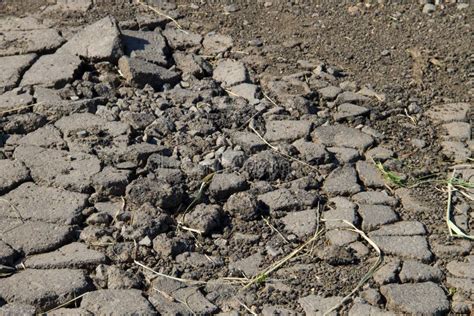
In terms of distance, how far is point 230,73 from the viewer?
5461mm

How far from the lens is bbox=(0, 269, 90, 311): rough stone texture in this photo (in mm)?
3686

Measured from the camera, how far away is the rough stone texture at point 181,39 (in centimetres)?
574

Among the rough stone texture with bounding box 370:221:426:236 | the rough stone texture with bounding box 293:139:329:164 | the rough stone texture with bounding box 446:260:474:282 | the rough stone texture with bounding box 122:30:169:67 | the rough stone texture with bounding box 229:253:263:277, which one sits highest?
the rough stone texture with bounding box 122:30:169:67

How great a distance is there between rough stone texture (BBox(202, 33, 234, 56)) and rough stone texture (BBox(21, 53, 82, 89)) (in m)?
0.81

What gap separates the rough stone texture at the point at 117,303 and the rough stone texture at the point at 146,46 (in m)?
2.01

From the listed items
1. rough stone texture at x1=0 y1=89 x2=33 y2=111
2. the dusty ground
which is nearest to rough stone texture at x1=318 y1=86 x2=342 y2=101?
the dusty ground

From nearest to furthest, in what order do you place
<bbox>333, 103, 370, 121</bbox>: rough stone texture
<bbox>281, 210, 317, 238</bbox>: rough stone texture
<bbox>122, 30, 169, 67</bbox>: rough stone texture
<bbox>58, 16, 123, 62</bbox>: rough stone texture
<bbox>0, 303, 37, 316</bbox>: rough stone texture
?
<bbox>0, 303, 37, 316</bbox>: rough stone texture
<bbox>281, 210, 317, 238</bbox>: rough stone texture
<bbox>333, 103, 370, 121</bbox>: rough stone texture
<bbox>58, 16, 123, 62</bbox>: rough stone texture
<bbox>122, 30, 169, 67</bbox>: rough stone texture

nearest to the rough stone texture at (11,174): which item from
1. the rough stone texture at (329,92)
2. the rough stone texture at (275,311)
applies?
the rough stone texture at (275,311)

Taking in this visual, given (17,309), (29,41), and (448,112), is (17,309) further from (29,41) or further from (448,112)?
(448,112)

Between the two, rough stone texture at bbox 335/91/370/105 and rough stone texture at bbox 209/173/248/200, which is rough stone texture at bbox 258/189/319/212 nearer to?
rough stone texture at bbox 209/173/248/200

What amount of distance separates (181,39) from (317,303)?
2.46 meters

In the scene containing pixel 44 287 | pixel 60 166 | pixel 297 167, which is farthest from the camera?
pixel 297 167

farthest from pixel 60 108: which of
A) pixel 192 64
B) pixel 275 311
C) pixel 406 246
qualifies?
pixel 406 246

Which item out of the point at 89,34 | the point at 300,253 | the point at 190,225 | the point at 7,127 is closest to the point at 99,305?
the point at 190,225
